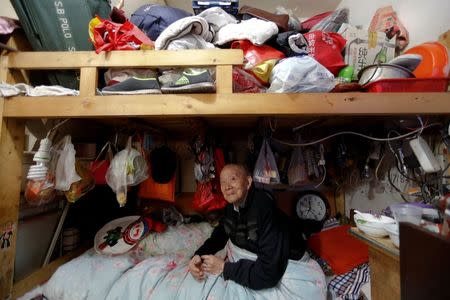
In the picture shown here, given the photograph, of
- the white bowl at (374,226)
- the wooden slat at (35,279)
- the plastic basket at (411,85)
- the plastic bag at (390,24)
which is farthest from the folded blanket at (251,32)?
the wooden slat at (35,279)

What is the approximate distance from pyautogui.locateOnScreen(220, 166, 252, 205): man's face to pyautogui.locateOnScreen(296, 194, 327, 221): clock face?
0.97 meters

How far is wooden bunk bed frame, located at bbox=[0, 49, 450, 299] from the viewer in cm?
96

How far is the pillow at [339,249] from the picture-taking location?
1.44m

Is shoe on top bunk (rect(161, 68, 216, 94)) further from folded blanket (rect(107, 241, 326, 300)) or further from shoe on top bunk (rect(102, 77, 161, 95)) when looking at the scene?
folded blanket (rect(107, 241, 326, 300))

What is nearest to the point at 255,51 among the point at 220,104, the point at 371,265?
the point at 220,104

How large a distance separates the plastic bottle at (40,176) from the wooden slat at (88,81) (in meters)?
0.37

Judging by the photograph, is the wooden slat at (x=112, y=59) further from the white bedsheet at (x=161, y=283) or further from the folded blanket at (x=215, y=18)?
the white bedsheet at (x=161, y=283)

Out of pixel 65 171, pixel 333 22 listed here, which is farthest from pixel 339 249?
pixel 65 171

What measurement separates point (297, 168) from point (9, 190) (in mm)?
1781

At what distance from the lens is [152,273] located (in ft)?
4.16

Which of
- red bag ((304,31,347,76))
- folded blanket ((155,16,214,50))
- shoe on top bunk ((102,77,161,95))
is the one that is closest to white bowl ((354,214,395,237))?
red bag ((304,31,347,76))

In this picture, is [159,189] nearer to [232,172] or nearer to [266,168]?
[232,172]

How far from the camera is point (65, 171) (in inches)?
46.7

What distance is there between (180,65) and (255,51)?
0.41 meters
